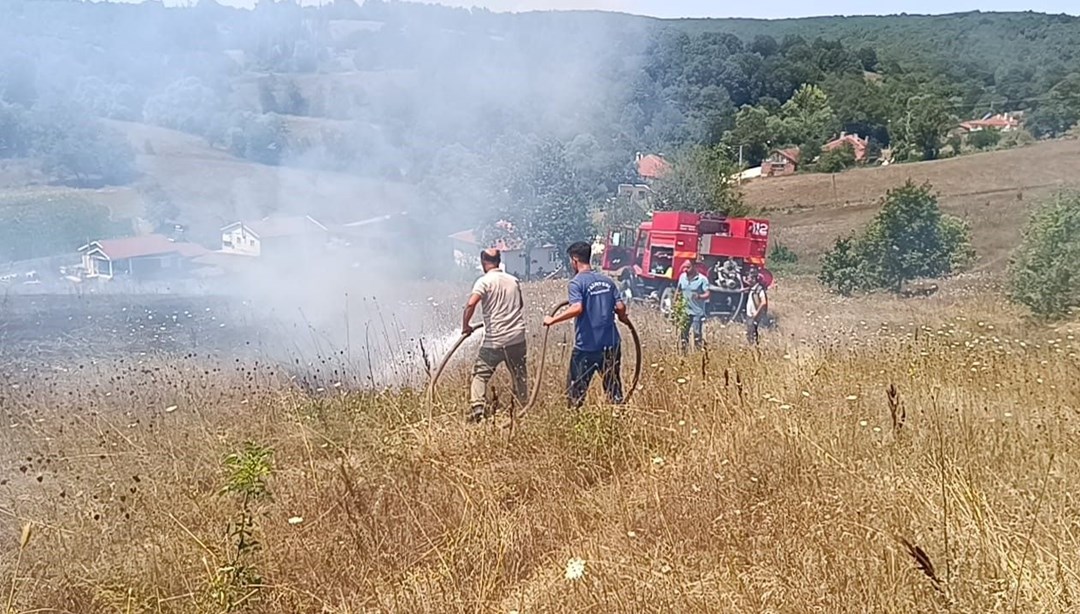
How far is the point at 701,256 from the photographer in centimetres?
1988

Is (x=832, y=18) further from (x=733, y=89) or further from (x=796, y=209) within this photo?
(x=733, y=89)

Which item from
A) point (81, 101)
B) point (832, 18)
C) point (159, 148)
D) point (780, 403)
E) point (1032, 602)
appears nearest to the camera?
point (1032, 602)

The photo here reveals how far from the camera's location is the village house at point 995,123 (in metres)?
72.4

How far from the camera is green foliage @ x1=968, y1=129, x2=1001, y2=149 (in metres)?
68.4

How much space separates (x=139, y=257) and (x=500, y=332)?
691 inches

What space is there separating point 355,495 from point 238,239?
59.4 ft

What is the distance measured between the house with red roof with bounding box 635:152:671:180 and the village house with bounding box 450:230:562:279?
19.2ft

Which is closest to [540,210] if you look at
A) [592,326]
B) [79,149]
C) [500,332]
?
[79,149]

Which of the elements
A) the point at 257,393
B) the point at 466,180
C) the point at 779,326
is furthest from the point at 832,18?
the point at 257,393

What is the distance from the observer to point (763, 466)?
4031 millimetres

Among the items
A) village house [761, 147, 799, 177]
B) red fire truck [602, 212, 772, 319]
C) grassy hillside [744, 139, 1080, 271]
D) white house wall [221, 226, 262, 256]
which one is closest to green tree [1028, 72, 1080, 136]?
grassy hillside [744, 139, 1080, 271]

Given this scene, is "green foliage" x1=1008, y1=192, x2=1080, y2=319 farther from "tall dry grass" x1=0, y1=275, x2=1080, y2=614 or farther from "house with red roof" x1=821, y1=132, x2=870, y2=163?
"house with red roof" x1=821, y1=132, x2=870, y2=163

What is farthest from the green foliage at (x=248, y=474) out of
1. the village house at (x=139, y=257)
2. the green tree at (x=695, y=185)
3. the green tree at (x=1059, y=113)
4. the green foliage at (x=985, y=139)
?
the green tree at (x=1059, y=113)

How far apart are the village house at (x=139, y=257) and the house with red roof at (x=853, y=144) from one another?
197 feet
